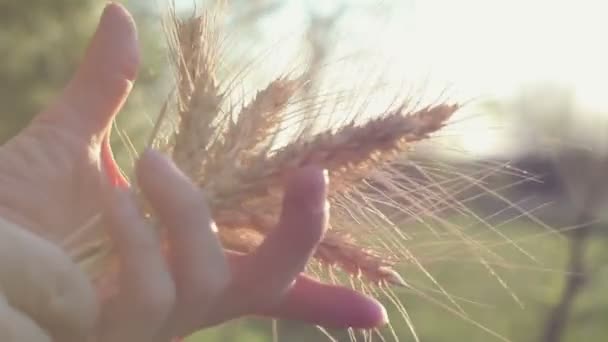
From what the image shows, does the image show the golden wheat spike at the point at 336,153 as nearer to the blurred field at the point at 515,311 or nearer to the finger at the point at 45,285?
the finger at the point at 45,285

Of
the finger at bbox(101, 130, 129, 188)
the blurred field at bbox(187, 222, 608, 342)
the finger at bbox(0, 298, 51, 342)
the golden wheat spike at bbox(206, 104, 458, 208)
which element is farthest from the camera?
the blurred field at bbox(187, 222, 608, 342)

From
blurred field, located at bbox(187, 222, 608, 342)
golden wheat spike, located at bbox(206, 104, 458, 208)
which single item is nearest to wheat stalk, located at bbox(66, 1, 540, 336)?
golden wheat spike, located at bbox(206, 104, 458, 208)

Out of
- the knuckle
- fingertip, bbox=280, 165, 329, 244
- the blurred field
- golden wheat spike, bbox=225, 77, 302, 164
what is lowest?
the blurred field

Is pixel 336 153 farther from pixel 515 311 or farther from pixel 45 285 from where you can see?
pixel 515 311

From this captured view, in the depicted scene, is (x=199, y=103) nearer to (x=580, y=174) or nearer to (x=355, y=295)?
(x=355, y=295)

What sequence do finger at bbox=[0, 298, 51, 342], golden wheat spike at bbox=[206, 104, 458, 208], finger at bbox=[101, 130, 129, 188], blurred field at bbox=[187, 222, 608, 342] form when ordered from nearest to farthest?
finger at bbox=[0, 298, 51, 342]
golden wheat spike at bbox=[206, 104, 458, 208]
finger at bbox=[101, 130, 129, 188]
blurred field at bbox=[187, 222, 608, 342]

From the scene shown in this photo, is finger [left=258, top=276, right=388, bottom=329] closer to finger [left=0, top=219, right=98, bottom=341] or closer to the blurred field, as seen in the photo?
finger [left=0, top=219, right=98, bottom=341]

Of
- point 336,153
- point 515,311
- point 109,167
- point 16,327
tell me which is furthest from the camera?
point 515,311

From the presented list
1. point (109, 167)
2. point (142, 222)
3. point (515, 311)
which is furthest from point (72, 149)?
point (515, 311)
